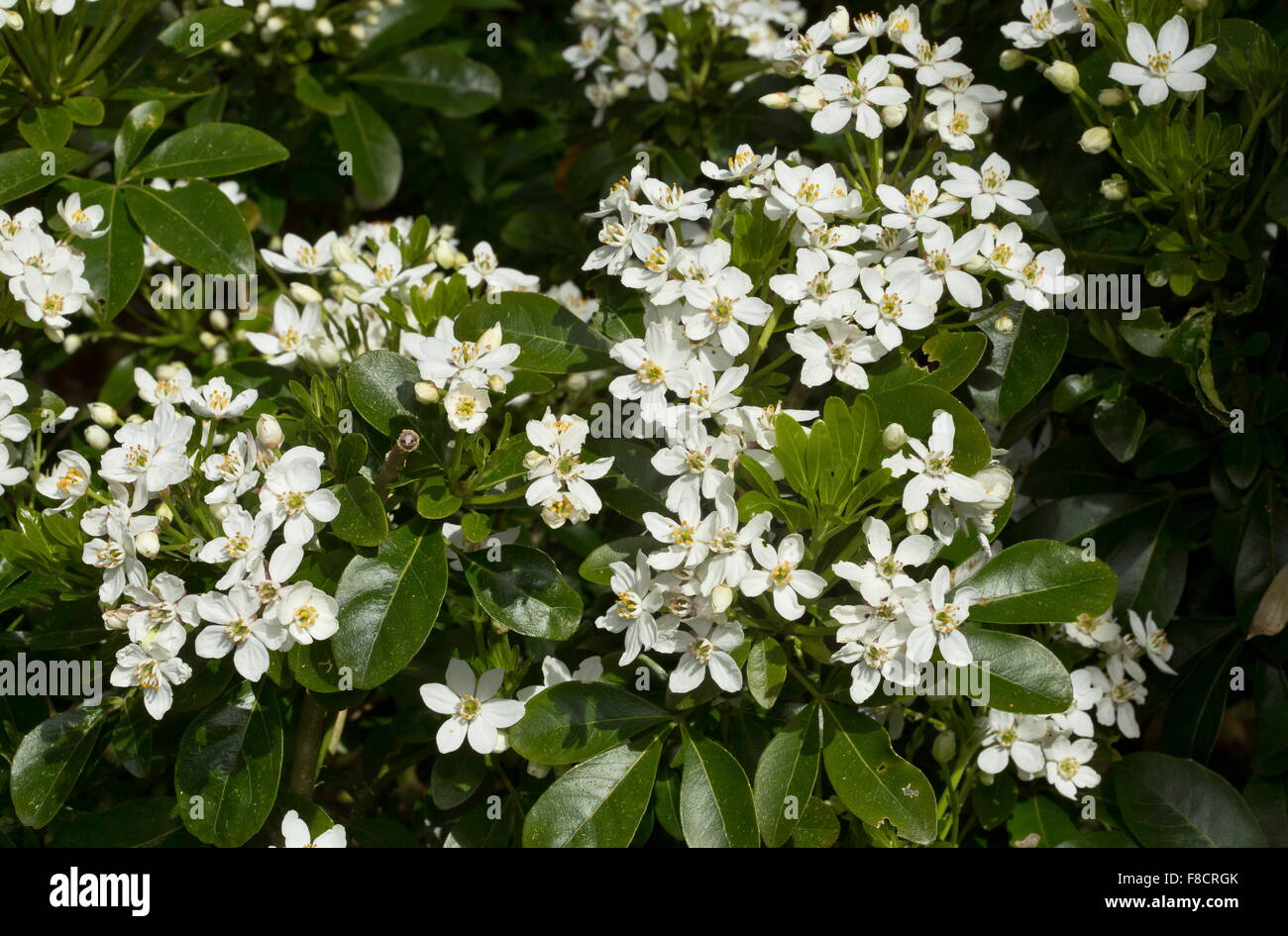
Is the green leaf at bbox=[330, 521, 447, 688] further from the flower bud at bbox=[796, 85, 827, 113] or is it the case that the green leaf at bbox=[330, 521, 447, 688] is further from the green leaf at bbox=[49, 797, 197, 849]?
the flower bud at bbox=[796, 85, 827, 113]

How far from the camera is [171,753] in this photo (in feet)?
8.23

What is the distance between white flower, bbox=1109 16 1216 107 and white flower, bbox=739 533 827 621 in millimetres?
1197

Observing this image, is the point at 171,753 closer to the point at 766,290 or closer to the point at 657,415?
the point at 657,415

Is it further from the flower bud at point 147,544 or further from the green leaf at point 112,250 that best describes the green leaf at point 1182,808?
the green leaf at point 112,250

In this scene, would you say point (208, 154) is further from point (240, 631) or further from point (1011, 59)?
point (1011, 59)

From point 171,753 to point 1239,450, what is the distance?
245 centimetres

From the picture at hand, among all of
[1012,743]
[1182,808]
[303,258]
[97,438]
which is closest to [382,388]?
[97,438]

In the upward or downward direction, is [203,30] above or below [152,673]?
above

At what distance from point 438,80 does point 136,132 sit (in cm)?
108

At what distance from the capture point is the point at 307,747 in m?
2.46

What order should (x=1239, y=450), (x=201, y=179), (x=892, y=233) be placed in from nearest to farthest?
(x=892, y=233) < (x=1239, y=450) < (x=201, y=179)

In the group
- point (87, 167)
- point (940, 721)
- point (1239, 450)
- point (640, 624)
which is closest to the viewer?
point (640, 624)

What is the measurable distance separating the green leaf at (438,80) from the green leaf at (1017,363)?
188cm
